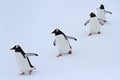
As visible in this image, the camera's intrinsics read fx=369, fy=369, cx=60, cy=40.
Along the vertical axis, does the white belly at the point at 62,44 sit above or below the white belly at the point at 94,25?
below

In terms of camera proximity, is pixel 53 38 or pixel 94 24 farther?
pixel 53 38

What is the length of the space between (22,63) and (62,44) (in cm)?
105

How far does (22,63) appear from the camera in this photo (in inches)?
265

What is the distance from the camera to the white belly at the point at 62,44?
7.31m

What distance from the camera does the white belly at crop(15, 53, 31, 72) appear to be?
22.0 ft

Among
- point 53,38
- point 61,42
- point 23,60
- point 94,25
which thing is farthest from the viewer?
point 53,38

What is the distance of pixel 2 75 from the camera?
687cm

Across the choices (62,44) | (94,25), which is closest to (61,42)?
(62,44)

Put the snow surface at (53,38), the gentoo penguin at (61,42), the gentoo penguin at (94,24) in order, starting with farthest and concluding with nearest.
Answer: the gentoo penguin at (94,24) < the gentoo penguin at (61,42) < the snow surface at (53,38)

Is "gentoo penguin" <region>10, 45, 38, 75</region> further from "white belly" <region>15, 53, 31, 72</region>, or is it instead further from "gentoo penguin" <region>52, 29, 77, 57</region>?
"gentoo penguin" <region>52, 29, 77, 57</region>

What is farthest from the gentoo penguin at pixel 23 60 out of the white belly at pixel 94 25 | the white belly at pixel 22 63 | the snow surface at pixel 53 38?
the white belly at pixel 94 25

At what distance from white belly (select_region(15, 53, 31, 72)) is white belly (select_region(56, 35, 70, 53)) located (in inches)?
36.4

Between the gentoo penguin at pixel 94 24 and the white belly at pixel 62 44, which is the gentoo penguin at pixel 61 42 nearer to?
the white belly at pixel 62 44

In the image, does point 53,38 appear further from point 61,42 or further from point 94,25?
point 61,42
